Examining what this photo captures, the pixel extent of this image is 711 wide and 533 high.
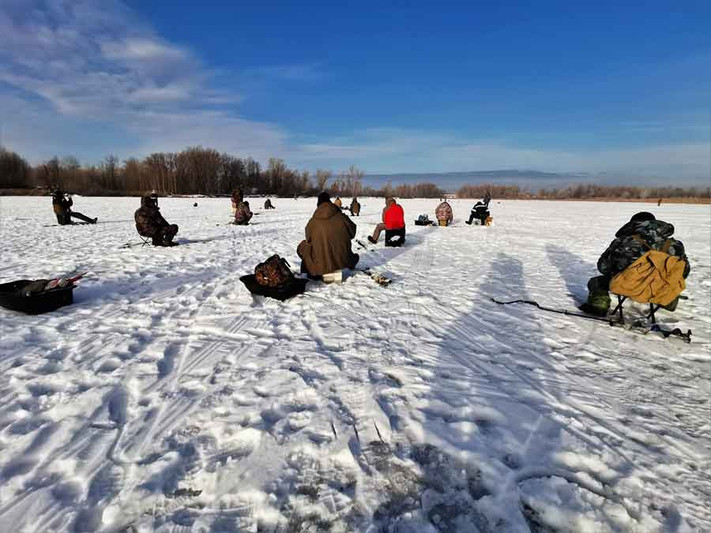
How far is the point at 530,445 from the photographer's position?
8.30ft

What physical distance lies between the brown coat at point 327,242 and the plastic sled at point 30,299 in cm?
355

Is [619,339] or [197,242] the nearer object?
[619,339]

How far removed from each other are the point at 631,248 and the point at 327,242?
14.9 feet

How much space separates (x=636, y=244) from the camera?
193 inches

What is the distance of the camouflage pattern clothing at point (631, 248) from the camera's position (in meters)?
4.82

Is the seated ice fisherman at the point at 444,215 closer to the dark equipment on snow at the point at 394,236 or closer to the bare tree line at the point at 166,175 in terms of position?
the dark equipment on snow at the point at 394,236

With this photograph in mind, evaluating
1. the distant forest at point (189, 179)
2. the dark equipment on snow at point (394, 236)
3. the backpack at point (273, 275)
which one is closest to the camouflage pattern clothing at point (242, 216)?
the dark equipment on snow at point (394, 236)

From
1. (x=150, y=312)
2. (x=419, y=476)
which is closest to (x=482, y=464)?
(x=419, y=476)

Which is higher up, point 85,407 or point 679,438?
point 85,407

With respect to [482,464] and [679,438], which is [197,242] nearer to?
[482,464]

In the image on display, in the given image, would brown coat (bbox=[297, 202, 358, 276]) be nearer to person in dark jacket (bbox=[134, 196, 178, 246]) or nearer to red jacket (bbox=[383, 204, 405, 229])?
red jacket (bbox=[383, 204, 405, 229])

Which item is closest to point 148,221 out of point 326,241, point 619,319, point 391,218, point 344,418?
point 326,241

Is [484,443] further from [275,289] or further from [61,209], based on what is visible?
[61,209]

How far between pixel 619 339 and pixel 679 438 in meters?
2.07
